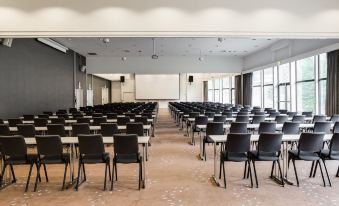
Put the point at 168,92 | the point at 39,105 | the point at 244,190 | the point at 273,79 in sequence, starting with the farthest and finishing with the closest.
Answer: the point at 168,92 → the point at 273,79 → the point at 39,105 → the point at 244,190

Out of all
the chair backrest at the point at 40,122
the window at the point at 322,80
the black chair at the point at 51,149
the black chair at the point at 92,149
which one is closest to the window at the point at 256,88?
the window at the point at 322,80

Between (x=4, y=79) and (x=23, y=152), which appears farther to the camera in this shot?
(x=4, y=79)

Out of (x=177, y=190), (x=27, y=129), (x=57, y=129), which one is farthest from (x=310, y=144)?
(x=27, y=129)

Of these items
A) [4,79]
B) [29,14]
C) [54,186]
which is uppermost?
[29,14]

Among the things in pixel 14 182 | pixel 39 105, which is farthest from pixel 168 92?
pixel 14 182

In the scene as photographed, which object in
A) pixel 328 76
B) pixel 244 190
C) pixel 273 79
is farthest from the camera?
pixel 273 79

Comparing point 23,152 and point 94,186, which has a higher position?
point 23,152

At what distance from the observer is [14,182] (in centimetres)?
558

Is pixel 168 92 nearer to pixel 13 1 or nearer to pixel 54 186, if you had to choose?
pixel 13 1

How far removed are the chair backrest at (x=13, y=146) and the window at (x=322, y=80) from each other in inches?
468

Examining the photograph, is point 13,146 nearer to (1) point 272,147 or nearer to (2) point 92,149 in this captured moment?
(2) point 92,149

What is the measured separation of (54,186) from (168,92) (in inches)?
980

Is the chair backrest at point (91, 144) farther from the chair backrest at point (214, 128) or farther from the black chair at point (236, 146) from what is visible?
the chair backrest at point (214, 128)

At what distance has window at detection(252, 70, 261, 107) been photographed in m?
21.5
